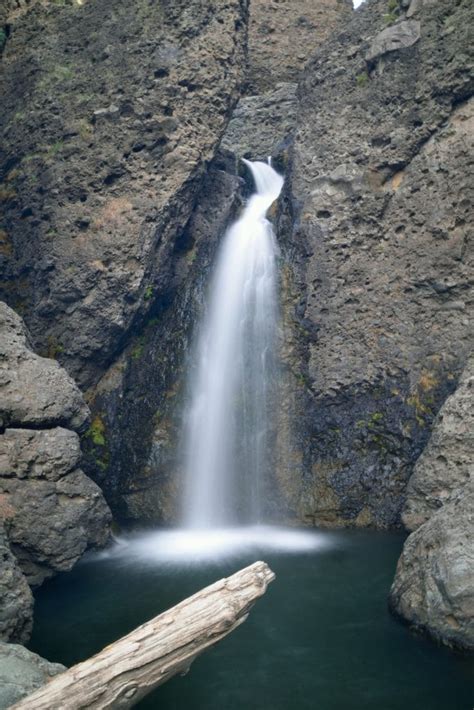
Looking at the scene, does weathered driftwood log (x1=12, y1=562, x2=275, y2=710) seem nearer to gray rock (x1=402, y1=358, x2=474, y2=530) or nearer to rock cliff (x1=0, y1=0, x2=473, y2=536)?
gray rock (x1=402, y1=358, x2=474, y2=530)

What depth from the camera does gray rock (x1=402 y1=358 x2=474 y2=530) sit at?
926 cm

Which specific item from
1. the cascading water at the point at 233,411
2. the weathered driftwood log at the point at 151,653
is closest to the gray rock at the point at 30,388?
the cascading water at the point at 233,411

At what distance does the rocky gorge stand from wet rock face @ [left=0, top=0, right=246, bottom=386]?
0.04 meters

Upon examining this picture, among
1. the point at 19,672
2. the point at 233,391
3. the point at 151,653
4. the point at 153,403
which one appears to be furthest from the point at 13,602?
the point at 233,391

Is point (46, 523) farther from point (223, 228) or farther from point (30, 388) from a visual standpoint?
point (223, 228)

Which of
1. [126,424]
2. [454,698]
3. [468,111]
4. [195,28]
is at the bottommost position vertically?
[454,698]

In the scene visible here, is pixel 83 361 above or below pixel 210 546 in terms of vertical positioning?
above

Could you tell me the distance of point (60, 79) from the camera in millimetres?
13008

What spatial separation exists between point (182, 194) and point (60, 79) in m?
3.62

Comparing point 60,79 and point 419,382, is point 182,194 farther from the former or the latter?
point 419,382

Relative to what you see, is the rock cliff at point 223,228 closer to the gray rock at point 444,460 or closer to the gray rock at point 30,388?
the gray rock at point 444,460

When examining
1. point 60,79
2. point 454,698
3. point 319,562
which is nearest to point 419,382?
point 319,562

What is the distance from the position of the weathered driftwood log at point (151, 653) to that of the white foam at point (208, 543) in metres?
4.51

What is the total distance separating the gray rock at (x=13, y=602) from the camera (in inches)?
258
